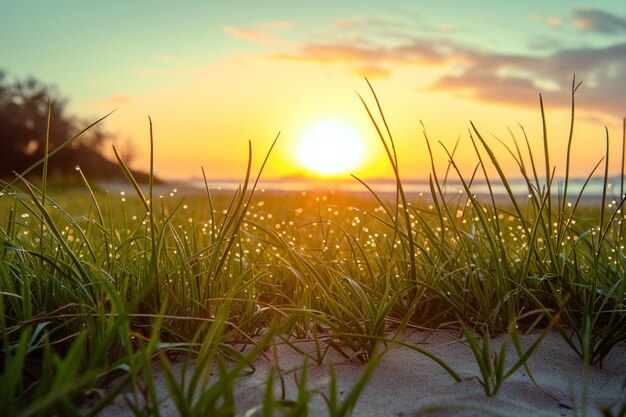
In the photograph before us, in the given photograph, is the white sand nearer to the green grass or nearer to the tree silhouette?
the green grass

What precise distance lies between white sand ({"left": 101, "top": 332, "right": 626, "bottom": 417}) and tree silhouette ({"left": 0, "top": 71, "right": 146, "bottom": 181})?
14.8 metres

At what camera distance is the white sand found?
1373 millimetres

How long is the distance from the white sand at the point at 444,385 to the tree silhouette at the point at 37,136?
14.8 meters

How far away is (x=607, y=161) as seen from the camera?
179cm

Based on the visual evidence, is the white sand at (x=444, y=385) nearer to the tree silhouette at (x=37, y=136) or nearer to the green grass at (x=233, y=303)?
the green grass at (x=233, y=303)

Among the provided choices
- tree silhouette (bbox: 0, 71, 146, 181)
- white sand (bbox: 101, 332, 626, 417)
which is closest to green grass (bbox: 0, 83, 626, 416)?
white sand (bbox: 101, 332, 626, 417)

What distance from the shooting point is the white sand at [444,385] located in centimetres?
137

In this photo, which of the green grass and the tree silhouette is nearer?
the green grass

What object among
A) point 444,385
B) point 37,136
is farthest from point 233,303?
point 37,136

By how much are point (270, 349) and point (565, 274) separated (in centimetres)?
97

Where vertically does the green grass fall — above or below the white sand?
above

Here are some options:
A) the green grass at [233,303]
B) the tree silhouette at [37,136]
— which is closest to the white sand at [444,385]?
the green grass at [233,303]

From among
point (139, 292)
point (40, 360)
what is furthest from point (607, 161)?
point (40, 360)

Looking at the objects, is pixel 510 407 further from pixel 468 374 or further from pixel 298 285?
pixel 298 285
